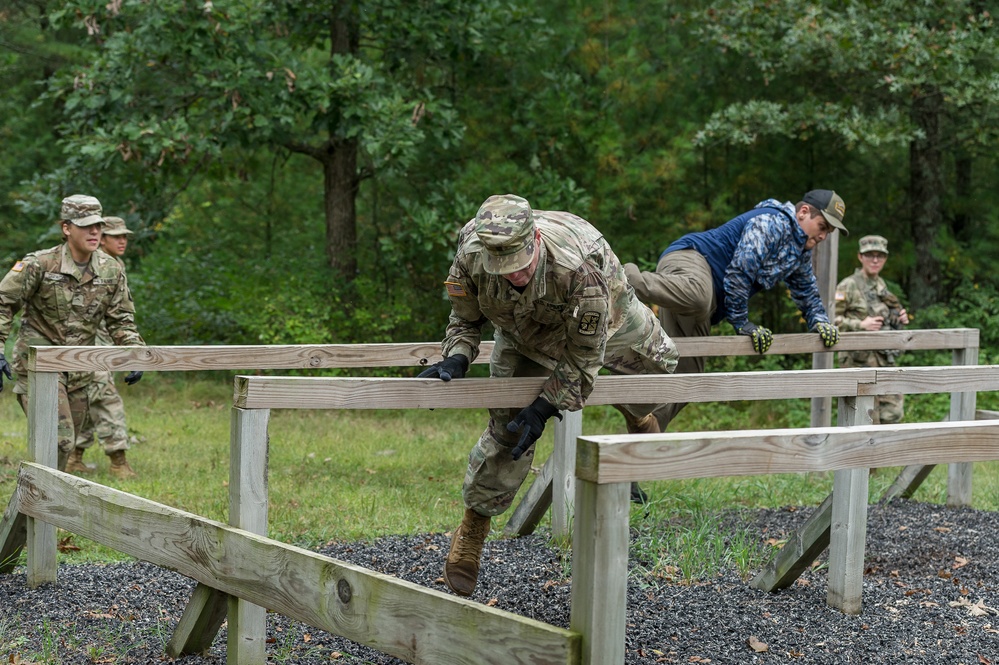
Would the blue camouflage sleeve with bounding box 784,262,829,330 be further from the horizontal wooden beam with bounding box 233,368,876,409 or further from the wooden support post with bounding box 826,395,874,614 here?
the wooden support post with bounding box 826,395,874,614

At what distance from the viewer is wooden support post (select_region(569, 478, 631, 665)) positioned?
2.55 metres

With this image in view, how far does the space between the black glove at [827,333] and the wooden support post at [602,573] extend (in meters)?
4.26

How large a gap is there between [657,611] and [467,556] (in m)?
0.85

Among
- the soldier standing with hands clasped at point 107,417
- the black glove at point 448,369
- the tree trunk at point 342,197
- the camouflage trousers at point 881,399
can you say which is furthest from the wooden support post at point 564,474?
the tree trunk at point 342,197

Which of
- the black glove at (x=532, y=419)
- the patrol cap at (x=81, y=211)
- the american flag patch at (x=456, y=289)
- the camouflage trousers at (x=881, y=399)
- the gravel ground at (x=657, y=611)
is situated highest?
the patrol cap at (x=81, y=211)

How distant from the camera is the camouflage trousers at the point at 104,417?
775cm

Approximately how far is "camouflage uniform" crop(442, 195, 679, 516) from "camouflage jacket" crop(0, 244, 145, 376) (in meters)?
3.50

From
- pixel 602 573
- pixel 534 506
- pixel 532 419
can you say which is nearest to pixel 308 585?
pixel 532 419

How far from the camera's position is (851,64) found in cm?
1184

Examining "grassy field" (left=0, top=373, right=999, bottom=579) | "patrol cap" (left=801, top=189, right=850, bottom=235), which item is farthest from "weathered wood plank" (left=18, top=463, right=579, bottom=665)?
"patrol cap" (left=801, top=189, right=850, bottom=235)

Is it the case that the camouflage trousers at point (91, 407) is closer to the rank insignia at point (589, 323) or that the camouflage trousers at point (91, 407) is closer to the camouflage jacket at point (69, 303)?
the camouflage jacket at point (69, 303)

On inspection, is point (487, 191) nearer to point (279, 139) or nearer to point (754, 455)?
point (279, 139)

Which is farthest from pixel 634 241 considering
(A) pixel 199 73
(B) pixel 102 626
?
(B) pixel 102 626

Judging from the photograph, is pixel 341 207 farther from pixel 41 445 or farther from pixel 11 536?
pixel 41 445
